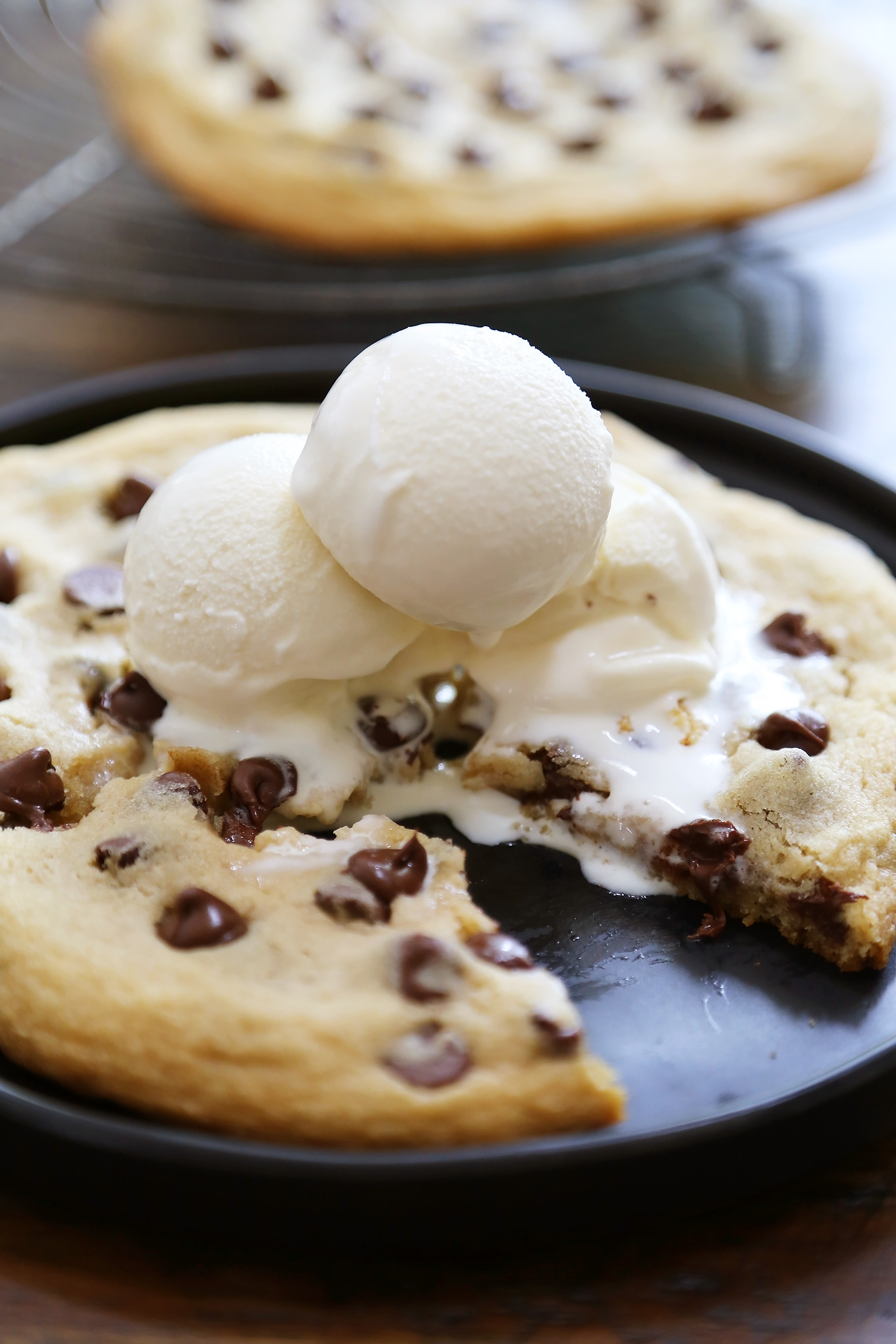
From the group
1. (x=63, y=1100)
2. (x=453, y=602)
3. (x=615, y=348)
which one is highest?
(x=453, y=602)

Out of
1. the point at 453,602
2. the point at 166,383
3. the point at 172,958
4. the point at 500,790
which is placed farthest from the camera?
the point at 166,383

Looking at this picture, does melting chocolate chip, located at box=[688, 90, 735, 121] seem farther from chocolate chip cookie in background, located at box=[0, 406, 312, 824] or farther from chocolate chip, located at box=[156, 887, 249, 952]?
chocolate chip, located at box=[156, 887, 249, 952]

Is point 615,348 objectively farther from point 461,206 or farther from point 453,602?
point 453,602

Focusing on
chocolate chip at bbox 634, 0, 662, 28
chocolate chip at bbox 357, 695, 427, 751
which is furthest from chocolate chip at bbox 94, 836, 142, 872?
chocolate chip at bbox 634, 0, 662, 28

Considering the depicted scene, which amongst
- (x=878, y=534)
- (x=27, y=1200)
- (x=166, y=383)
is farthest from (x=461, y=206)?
(x=27, y=1200)

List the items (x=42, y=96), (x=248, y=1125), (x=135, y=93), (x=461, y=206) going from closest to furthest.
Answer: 1. (x=248, y=1125)
2. (x=461, y=206)
3. (x=135, y=93)
4. (x=42, y=96)

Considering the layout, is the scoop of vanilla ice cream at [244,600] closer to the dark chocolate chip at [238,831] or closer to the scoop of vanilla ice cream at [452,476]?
Answer: the scoop of vanilla ice cream at [452,476]

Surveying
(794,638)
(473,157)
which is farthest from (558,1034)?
(473,157)
